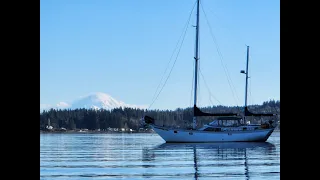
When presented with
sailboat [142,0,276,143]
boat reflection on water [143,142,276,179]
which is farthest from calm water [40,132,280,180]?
sailboat [142,0,276,143]

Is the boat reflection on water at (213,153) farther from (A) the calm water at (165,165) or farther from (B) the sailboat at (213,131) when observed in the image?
(B) the sailboat at (213,131)

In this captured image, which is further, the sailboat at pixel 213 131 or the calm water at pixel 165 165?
the sailboat at pixel 213 131

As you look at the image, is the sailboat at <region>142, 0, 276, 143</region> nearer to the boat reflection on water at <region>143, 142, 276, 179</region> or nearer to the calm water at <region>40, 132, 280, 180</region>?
the boat reflection on water at <region>143, 142, 276, 179</region>

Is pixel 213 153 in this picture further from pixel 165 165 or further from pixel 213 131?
pixel 213 131

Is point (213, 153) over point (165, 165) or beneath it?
beneath

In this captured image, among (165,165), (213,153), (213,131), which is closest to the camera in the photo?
(165,165)

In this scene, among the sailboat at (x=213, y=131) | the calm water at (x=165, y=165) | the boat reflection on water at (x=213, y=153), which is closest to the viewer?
the calm water at (x=165, y=165)

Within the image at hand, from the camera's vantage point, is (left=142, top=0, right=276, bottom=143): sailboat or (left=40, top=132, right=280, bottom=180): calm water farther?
(left=142, top=0, right=276, bottom=143): sailboat

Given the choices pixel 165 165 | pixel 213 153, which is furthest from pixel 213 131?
pixel 165 165

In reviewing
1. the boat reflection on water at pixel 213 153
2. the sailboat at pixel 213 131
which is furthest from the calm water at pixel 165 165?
the sailboat at pixel 213 131
